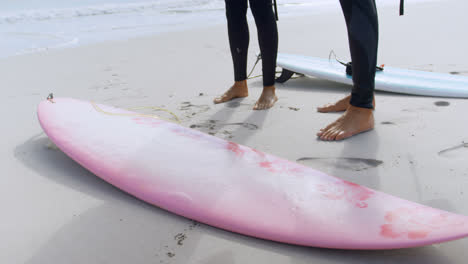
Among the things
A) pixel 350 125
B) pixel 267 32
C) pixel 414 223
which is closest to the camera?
pixel 414 223

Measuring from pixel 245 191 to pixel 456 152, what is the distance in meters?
0.88

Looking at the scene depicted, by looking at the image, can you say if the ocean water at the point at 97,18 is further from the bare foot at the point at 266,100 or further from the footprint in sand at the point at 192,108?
the bare foot at the point at 266,100

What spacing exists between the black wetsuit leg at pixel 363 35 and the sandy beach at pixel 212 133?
29 centimetres

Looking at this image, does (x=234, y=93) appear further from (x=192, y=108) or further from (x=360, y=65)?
(x=360, y=65)

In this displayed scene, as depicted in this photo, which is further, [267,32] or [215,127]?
[267,32]

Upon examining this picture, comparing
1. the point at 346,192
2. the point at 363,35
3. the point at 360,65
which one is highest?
the point at 363,35

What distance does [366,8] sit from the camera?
1553 mm

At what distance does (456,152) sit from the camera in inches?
55.4

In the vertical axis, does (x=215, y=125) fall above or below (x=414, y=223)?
below

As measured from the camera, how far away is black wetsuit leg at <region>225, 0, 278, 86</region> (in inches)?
83.4

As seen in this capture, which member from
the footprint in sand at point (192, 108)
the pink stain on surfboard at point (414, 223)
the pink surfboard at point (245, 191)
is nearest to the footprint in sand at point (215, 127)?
the footprint in sand at point (192, 108)

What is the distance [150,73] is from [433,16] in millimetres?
3903

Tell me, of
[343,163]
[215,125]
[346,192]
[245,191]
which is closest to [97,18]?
[215,125]

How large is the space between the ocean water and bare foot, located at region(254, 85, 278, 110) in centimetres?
329
